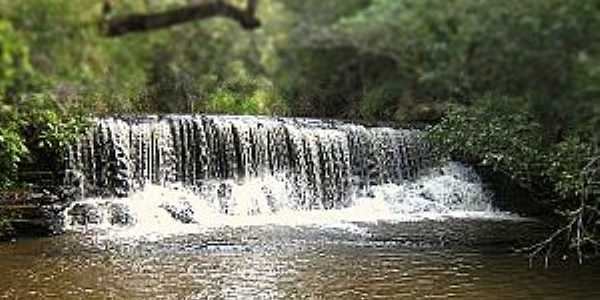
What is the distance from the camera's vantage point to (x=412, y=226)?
538 inches

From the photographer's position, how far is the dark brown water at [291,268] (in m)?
9.37

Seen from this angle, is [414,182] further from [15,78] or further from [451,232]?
[15,78]

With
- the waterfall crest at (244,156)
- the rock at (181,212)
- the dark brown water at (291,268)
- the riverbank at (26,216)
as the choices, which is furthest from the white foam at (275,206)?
the dark brown water at (291,268)

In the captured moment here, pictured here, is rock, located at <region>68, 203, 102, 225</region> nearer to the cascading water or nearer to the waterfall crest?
the cascading water

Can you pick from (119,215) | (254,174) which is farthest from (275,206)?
(119,215)

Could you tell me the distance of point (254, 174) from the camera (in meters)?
16.2

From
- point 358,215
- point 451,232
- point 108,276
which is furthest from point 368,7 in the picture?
point 358,215

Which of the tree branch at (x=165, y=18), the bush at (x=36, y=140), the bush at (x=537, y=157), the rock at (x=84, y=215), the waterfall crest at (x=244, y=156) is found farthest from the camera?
the waterfall crest at (x=244, y=156)

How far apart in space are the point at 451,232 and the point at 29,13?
384 inches

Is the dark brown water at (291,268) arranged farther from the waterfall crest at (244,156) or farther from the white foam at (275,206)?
the waterfall crest at (244,156)

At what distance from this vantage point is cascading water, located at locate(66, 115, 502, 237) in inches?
576

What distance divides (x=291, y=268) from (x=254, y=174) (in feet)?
19.4

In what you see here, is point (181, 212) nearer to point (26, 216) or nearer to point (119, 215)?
point (119, 215)

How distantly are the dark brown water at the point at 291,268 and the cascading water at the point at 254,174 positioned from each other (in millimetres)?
1824
